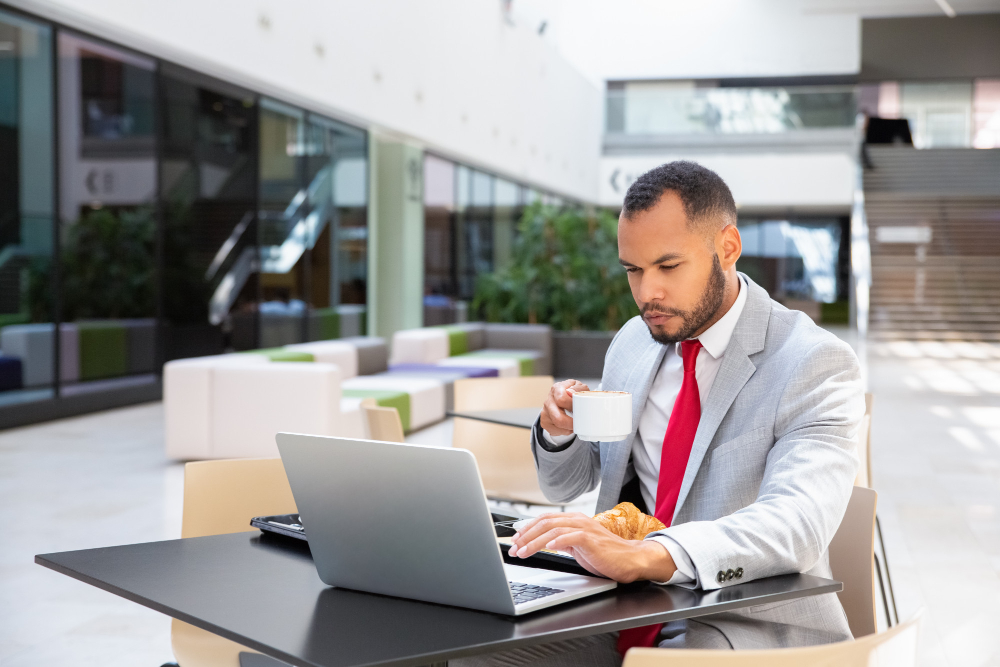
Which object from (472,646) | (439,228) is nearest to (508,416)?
(472,646)

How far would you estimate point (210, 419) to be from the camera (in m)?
5.77

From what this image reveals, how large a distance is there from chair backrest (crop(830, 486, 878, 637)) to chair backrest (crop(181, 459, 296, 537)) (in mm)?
1170

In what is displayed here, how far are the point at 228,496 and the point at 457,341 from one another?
7785mm

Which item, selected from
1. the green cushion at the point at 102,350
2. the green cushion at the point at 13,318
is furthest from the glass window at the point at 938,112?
the green cushion at the point at 13,318

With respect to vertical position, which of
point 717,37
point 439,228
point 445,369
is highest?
point 717,37

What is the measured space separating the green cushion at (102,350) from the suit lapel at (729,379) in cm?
725

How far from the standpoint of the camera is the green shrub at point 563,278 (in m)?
11.1

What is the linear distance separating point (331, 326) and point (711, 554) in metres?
10.2

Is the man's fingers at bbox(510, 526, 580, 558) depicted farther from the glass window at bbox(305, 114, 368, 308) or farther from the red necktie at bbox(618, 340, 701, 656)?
the glass window at bbox(305, 114, 368, 308)

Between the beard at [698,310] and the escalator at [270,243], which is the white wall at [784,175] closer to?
the escalator at [270,243]

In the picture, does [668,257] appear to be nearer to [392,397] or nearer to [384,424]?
[384,424]

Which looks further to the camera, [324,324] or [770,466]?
[324,324]

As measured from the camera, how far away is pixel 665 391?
5.78ft

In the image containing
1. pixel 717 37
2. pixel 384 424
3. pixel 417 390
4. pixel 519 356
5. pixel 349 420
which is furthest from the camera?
pixel 717 37
